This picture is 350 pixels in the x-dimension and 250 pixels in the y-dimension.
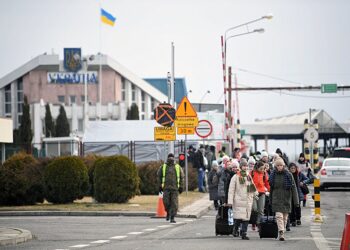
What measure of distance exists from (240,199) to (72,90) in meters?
87.0

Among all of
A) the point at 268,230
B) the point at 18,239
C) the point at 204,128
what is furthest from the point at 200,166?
the point at 18,239

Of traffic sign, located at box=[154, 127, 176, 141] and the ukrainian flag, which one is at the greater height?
the ukrainian flag

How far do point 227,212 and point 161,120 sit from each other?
10.7 m

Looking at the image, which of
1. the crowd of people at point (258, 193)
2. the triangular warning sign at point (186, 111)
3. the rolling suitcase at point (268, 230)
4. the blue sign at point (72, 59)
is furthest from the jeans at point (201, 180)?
the blue sign at point (72, 59)

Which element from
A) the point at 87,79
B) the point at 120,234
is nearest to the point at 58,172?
the point at 120,234

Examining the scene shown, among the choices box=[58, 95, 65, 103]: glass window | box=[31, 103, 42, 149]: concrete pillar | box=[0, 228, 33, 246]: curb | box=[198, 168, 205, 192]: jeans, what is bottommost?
box=[0, 228, 33, 246]: curb

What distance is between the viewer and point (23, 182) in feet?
111

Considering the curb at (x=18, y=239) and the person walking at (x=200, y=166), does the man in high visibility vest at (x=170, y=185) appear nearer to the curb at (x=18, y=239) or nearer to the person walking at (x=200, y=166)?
the curb at (x=18, y=239)

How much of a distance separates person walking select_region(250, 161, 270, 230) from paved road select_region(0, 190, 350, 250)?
0.65 metres

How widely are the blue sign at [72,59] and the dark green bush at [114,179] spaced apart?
219 ft

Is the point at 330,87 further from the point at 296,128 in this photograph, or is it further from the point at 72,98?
the point at 72,98

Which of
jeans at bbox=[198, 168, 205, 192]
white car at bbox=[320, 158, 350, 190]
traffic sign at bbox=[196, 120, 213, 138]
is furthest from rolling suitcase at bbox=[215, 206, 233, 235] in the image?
white car at bbox=[320, 158, 350, 190]

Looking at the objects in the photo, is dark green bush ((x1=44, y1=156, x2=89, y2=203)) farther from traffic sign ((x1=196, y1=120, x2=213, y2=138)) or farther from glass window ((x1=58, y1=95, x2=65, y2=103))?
glass window ((x1=58, y1=95, x2=65, y2=103))

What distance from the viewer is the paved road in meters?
19.5
